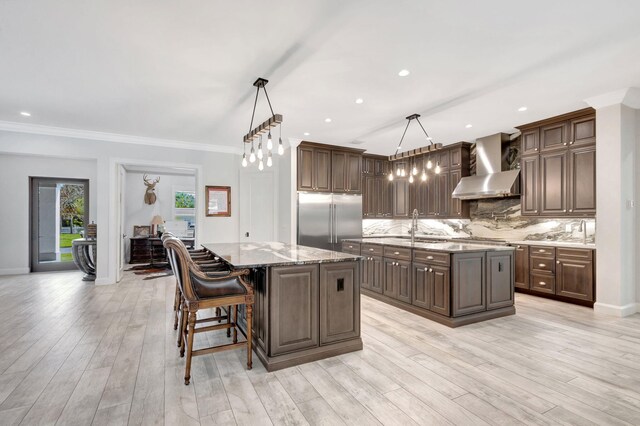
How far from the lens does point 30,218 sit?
21.4 ft

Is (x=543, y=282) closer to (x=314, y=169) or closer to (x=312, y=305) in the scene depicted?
(x=312, y=305)

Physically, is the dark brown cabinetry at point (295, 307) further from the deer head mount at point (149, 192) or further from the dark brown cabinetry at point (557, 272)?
the deer head mount at point (149, 192)

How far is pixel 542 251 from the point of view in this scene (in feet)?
15.6

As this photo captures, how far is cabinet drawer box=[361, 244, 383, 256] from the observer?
4569mm

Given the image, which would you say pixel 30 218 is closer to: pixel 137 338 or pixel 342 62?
pixel 137 338

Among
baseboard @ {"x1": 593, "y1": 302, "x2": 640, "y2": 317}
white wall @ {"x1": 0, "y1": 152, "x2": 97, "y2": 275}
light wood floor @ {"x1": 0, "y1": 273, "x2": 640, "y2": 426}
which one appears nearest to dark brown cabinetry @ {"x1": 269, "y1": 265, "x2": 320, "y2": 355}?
light wood floor @ {"x1": 0, "y1": 273, "x2": 640, "y2": 426}

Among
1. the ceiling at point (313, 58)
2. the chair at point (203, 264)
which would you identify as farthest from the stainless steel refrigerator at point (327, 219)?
the chair at point (203, 264)

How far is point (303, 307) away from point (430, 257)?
1808mm

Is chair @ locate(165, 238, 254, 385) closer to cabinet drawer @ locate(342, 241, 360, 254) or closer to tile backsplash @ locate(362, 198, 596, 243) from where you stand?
cabinet drawer @ locate(342, 241, 360, 254)

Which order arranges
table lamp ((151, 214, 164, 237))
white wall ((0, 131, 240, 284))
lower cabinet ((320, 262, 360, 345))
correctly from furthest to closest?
table lamp ((151, 214, 164, 237)), white wall ((0, 131, 240, 284)), lower cabinet ((320, 262, 360, 345))

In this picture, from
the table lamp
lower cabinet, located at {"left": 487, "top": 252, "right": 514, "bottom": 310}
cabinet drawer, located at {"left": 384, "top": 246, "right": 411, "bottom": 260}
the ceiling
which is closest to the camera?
the ceiling

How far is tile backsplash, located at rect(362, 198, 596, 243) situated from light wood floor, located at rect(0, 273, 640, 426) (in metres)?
1.62

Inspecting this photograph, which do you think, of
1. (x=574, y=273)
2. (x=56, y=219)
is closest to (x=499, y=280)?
(x=574, y=273)

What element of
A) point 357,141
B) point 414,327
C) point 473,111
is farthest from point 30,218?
point 473,111
